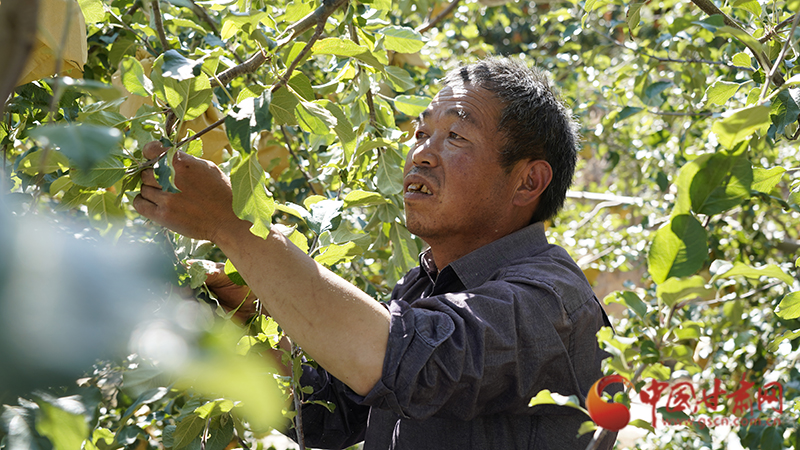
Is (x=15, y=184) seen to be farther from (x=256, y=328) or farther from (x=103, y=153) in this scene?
(x=103, y=153)

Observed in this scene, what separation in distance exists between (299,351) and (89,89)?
0.90 meters

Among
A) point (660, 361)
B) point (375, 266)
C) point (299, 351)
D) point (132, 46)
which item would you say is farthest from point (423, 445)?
point (375, 266)

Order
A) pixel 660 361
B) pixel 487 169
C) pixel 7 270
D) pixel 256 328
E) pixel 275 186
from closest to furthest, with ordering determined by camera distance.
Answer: pixel 7 270, pixel 660 361, pixel 256 328, pixel 487 169, pixel 275 186

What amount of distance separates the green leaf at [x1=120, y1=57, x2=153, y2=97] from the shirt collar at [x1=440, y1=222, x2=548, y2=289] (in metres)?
0.73

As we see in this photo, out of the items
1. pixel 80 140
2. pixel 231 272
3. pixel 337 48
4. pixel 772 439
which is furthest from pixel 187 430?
pixel 772 439

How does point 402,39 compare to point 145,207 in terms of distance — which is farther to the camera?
point 402,39

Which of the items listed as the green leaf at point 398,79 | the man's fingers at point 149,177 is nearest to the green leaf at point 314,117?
the man's fingers at point 149,177

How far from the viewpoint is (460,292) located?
118cm

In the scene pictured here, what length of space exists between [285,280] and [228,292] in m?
0.47

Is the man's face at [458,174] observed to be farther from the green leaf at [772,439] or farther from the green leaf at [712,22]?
the green leaf at [772,439]

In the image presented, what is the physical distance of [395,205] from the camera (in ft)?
4.70

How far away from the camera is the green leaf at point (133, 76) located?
91cm

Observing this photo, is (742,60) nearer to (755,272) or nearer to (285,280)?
(755,272)

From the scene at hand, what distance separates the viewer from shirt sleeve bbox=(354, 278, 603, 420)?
898 millimetres
